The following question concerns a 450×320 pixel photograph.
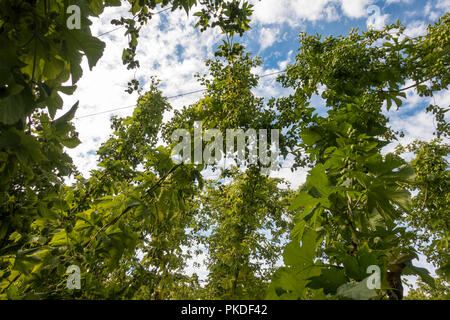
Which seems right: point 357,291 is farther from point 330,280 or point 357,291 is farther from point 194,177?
point 194,177

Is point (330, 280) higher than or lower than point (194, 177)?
lower

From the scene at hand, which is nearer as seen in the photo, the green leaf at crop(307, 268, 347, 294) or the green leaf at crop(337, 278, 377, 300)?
the green leaf at crop(337, 278, 377, 300)

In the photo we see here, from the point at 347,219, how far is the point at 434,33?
210 cm

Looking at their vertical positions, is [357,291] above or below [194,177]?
below

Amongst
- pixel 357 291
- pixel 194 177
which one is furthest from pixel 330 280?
pixel 194 177

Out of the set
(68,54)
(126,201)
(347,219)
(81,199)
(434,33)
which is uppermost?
(434,33)

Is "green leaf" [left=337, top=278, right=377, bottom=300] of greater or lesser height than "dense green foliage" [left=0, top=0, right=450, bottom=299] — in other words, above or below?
below

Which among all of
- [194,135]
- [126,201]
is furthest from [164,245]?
[194,135]

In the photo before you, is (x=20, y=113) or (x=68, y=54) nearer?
(x=20, y=113)

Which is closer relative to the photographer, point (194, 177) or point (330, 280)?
point (330, 280)

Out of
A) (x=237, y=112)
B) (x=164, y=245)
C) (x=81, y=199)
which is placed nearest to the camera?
(x=164, y=245)

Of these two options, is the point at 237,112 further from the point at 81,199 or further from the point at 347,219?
the point at 81,199

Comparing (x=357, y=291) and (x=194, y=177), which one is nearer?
(x=357, y=291)
